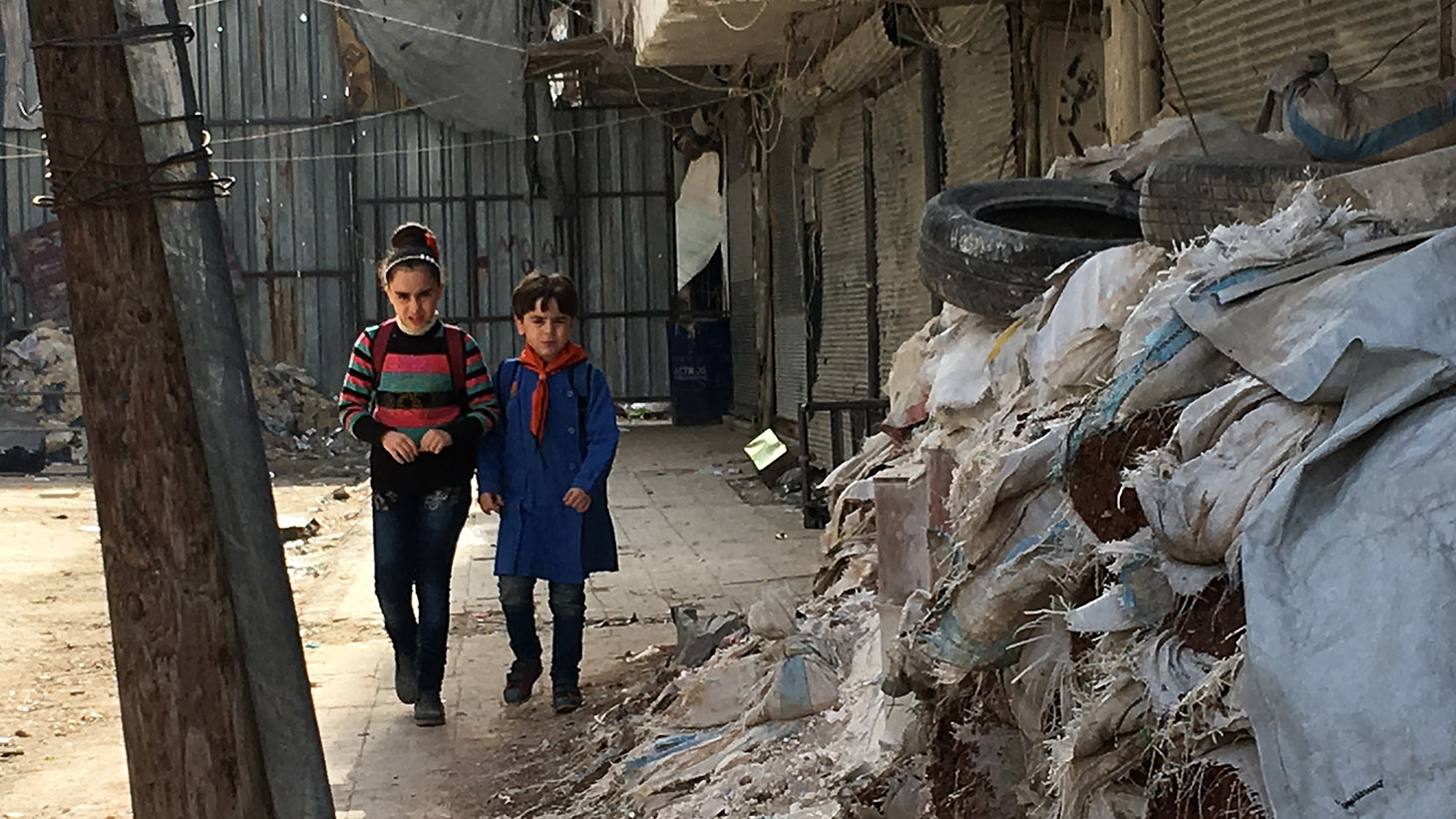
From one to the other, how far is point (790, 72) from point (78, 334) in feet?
31.3

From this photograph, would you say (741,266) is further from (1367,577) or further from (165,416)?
(1367,577)

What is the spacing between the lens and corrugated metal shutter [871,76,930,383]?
1014 cm

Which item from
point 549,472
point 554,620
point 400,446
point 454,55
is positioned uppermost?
point 454,55

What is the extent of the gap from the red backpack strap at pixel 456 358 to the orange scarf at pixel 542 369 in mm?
233

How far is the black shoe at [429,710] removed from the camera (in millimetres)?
5836

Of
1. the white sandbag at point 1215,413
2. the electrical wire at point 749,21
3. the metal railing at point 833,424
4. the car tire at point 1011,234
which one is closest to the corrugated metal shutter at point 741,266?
the metal railing at point 833,424

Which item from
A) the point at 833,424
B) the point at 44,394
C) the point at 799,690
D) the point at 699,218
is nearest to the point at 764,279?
the point at 699,218

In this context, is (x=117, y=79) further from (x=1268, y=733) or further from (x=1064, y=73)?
(x=1064, y=73)

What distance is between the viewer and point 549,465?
19.1 feet

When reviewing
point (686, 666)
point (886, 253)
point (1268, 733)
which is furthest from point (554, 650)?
point (886, 253)

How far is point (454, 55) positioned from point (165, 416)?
50.3 feet

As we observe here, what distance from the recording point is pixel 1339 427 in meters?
2.07

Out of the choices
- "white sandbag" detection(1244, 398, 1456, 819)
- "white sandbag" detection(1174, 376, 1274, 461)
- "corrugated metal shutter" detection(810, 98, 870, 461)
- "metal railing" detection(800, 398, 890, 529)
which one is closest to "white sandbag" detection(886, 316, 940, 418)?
"white sandbag" detection(1174, 376, 1274, 461)

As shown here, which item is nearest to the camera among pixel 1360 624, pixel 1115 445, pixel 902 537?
pixel 1360 624
